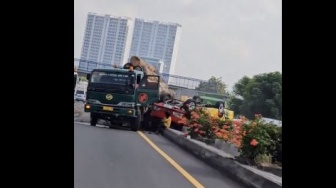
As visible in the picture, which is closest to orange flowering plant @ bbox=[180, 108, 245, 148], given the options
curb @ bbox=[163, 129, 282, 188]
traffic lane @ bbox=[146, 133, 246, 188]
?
curb @ bbox=[163, 129, 282, 188]

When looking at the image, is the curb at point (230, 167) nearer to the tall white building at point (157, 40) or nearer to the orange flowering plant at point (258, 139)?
the orange flowering plant at point (258, 139)

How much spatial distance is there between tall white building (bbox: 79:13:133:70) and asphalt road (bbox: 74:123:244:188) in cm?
66

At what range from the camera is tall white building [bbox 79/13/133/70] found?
384 centimetres

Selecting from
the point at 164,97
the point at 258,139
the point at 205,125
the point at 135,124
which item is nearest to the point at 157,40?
the point at 258,139

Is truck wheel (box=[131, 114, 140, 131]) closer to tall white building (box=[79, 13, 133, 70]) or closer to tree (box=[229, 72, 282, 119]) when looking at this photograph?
tree (box=[229, 72, 282, 119])

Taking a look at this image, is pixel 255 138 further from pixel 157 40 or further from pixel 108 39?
pixel 108 39

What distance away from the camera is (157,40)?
4.08 meters

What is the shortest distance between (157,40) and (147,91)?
4724 mm

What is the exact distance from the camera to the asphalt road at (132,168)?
12.8 feet

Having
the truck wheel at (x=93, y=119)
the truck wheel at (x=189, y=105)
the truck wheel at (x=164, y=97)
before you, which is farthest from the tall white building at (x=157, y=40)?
the truck wheel at (x=189, y=105)
